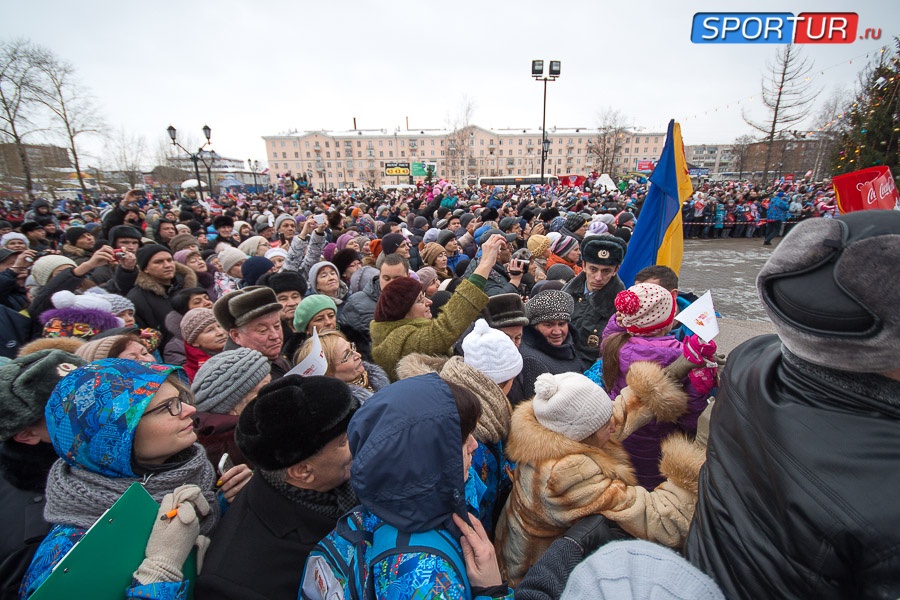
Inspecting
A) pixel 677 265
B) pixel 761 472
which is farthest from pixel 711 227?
pixel 761 472

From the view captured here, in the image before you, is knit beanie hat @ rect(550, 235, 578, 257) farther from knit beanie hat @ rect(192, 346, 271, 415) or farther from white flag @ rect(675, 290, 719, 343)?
knit beanie hat @ rect(192, 346, 271, 415)

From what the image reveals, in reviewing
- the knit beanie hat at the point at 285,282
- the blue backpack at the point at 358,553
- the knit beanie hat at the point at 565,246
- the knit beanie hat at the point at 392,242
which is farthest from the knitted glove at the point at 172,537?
the knit beanie hat at the point at 565,246

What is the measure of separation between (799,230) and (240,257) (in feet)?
21.6

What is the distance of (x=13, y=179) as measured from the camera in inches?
800

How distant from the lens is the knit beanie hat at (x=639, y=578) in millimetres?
772

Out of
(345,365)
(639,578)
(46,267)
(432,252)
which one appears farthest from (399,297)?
(46,267)

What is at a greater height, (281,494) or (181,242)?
(181,242)

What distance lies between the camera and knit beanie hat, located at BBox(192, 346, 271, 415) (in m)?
2.17

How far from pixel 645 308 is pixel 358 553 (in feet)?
6.87

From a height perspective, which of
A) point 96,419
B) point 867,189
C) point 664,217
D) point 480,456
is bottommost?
point 480,456

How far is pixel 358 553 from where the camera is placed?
131 cm

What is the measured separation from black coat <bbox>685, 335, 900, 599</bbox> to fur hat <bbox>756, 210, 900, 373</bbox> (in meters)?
0.08

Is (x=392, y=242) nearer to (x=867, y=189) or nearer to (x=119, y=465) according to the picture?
(x=119, y=465)

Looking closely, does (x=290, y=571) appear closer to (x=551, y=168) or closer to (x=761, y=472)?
(x=761, y=472)
